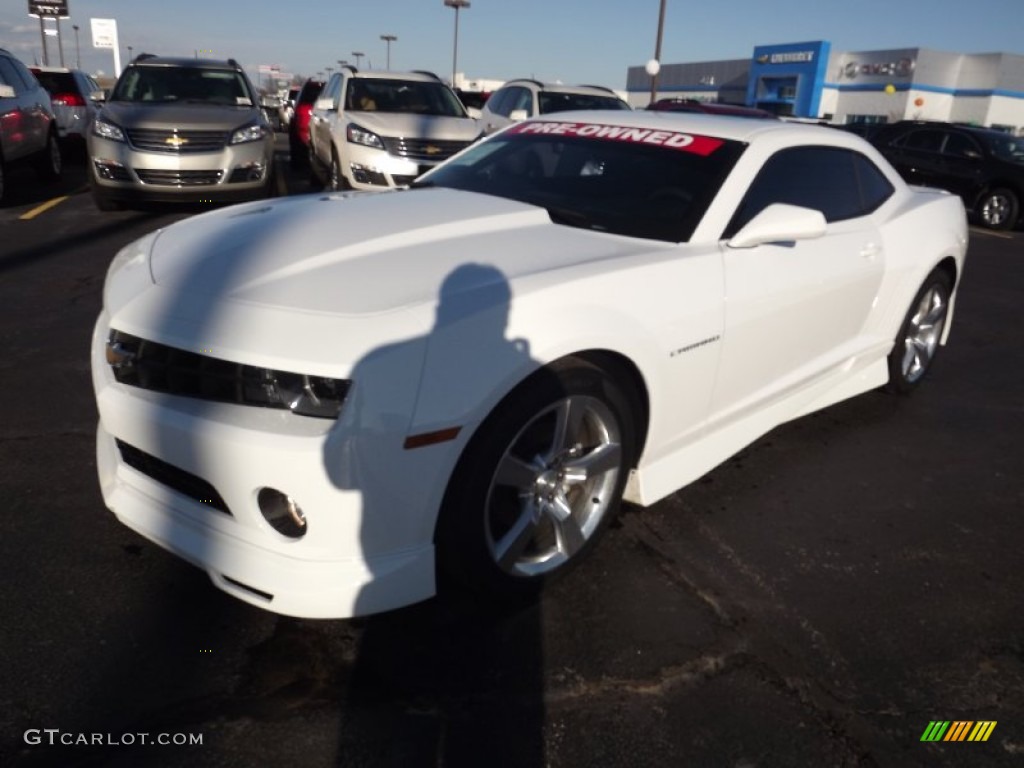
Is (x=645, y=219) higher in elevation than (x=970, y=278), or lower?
higher

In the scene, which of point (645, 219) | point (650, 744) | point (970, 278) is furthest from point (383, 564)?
point (970, 278)

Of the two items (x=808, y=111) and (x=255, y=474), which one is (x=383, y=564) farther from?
(x=808, y=111)

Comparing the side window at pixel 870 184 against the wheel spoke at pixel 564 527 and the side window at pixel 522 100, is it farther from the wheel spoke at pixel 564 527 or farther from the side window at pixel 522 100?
the side window at pixel 522 100

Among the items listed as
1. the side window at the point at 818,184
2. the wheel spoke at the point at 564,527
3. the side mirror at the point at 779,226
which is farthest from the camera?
the side window at the point at 818,184

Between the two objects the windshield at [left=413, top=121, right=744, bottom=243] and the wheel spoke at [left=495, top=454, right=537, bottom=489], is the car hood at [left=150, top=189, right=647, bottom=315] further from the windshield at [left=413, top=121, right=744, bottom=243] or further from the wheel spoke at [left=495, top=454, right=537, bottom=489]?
the wheel spoke at [left=495, top=454, right=537, bottom=489]

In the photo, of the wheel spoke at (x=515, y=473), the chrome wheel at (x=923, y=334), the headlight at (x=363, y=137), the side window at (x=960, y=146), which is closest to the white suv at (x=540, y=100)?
the headlight at (x=363, y=137)

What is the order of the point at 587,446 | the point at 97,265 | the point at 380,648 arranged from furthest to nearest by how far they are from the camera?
the point at 97,265
the point at 587,446
the point at 380,648

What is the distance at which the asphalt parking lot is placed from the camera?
6.82ft

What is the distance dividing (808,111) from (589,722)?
53.7 meters

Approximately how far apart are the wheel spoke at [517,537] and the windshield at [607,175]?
1.16 metres

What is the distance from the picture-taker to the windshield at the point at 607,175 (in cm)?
321

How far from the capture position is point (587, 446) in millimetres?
2754

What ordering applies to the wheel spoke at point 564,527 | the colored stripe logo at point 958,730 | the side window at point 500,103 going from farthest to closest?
the side window at point 500,103, the wheel spoke at point 564,527, the colored stripe logo at point 958,730

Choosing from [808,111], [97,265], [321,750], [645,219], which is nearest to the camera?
[321,750]
